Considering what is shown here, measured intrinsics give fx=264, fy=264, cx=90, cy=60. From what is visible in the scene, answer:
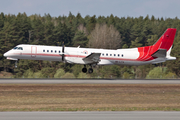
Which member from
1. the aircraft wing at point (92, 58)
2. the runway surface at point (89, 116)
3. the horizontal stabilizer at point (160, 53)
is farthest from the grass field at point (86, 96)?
the horizontal stabilizer at point (160, 53)

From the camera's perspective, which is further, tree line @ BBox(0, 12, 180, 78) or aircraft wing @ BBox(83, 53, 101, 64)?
tree line @ BBox(0, 12, 180, 78)

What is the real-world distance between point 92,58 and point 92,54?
1.33 metres

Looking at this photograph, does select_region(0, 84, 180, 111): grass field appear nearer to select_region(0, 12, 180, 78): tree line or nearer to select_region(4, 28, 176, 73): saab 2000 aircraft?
select_region(4, 28, 176, 73): saab 2000 aircraft

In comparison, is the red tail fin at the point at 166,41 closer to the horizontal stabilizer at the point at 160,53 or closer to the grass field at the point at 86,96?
the horizontal stabilizer at the point at 160,53

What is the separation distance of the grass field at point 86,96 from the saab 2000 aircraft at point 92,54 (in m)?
8.14

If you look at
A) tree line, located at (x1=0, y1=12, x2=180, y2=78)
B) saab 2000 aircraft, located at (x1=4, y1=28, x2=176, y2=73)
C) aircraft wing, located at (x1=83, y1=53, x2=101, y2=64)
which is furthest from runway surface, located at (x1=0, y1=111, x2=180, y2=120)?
tree line, located at (x1=0, y1=12, x2=180, y2=78)

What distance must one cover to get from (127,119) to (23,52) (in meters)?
29.6

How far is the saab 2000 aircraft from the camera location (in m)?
41.9

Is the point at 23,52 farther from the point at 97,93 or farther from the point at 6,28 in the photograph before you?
the point at 6,28

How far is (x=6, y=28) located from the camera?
95.7 meters

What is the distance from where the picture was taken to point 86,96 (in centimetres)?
2825

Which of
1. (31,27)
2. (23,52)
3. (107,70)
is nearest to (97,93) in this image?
(23,52)

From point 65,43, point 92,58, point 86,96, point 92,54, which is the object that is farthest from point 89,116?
point 65,43

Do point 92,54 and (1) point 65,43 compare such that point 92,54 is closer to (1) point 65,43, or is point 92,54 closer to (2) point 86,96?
(2) point 86,96
